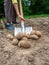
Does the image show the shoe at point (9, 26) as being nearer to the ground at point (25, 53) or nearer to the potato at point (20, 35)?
the ground at point (25, 53)

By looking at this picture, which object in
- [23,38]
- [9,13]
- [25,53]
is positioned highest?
[9,13]

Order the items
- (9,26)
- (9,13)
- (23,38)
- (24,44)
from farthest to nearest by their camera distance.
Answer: (9,13) < (9,26) < (23,38) < (24,44)

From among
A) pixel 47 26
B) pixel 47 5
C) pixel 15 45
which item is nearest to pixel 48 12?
pixel 47 5

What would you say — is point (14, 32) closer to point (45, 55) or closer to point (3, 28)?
point (3, 28)

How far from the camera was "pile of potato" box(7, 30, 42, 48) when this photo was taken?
15.5 feet

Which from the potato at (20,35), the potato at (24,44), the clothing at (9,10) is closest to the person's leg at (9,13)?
the clothing at (9,10)

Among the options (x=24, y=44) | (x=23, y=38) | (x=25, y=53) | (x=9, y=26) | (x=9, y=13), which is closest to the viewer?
(x=25, y=53)

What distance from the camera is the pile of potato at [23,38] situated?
4.71 meters

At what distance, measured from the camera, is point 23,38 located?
491 cm

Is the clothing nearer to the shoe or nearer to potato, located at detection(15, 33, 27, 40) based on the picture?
the shoe

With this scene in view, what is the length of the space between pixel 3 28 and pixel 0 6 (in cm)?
295

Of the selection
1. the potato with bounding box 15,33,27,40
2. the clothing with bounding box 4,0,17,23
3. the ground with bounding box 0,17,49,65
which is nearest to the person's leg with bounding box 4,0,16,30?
the clothing with bounding box 4,0,17,23

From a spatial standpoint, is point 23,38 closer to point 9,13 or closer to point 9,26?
point 9,26

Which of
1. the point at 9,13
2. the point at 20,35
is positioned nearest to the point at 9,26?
the point at 9,13
